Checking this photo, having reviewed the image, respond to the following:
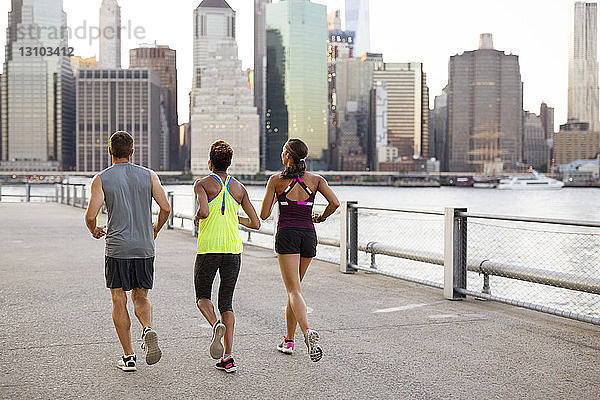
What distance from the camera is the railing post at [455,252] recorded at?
9625 mm

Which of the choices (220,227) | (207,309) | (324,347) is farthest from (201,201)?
(324,347)

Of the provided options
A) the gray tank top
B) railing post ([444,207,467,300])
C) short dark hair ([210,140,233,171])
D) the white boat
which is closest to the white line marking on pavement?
railing post ([444,207,467,300])

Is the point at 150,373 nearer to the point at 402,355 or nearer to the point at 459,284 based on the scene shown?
the point at 402,355

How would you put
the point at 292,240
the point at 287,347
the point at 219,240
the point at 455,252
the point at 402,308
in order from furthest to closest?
the point at 455,252
the point at 402,308
the point at 287,347
the point at 292,240
the point at 219,240

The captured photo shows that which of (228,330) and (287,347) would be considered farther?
(287,347)

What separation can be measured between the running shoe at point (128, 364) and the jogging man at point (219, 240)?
0.66 meters

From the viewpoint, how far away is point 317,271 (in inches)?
496

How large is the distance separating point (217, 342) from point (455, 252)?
4.74m

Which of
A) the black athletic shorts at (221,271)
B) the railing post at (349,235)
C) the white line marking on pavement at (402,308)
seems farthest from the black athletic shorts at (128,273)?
the railing post at (349,235)

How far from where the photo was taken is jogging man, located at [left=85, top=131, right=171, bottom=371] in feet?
19.0

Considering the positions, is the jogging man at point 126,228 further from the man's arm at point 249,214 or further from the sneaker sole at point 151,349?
the man's arm at point 249,214

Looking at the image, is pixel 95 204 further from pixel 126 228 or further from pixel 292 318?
pixel 292 318

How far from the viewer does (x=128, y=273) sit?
5875mm

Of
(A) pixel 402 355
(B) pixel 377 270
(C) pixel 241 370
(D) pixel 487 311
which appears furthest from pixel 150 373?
(B) pixel 377 270
